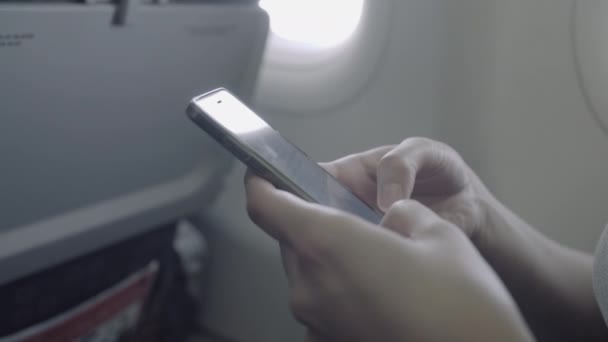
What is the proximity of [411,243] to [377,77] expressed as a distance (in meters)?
0.60

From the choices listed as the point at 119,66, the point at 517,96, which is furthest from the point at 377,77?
the point at 119,66

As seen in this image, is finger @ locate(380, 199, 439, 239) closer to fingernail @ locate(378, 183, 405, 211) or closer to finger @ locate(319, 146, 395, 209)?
fingernail @ locate(378, 183, 405, 211)

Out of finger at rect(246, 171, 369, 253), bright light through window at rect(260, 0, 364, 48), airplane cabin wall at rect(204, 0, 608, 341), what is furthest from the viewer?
bright light through window at rect(260, 0, 364, 48)

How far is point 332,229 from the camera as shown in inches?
17.0

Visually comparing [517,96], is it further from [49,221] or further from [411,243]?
[49,221]

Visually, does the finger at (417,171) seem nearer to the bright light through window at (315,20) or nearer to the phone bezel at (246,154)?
the phone bezel at (246,154)

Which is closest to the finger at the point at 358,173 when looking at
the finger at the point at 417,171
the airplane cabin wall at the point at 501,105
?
the finger at the point at 417,171

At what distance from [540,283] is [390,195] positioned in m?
0.23

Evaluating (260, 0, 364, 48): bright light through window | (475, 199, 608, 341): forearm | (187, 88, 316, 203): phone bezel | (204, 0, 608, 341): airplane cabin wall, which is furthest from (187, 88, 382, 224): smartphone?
(260, 0, 364, 48): bright light through window

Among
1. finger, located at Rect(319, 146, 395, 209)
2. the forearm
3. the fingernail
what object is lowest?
the forearm

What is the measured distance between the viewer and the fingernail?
22.0 inches

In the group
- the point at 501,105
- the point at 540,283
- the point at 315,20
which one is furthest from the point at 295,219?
the point at 315,20

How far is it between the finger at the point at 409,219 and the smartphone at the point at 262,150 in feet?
0.23

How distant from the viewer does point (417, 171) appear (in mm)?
625
